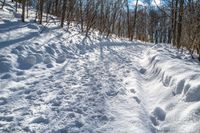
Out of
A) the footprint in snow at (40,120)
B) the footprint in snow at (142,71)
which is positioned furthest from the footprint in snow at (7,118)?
the footprint in snow at (142,71)

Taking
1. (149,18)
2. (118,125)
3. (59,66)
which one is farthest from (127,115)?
(149,18)

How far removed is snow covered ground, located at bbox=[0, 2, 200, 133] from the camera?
13.1 ft

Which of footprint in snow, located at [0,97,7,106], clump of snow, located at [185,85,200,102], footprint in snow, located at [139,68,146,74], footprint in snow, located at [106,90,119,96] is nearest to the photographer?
footprint in snow, located at [0,97,7,106]

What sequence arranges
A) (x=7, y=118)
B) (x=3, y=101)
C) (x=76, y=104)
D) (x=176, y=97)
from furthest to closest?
(x=176, y=97), (x=76, y=104), (x=3, y=101), (x=7, y=118)

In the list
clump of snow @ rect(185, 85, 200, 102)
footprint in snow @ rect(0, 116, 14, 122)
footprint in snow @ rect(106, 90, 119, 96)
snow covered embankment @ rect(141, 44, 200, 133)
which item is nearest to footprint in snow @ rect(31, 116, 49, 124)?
footprint in snow @ rect(0, 116, 14, 122)

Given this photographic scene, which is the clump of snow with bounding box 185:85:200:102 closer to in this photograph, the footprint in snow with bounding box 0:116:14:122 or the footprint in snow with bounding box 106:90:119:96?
the footprint in snow with bounding box 106:90:119:96

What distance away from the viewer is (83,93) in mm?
5281

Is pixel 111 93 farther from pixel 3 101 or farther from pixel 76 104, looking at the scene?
pixel 3 101

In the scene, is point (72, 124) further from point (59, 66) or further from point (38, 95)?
point (59, 66)

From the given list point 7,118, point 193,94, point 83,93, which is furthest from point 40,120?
point 193,94

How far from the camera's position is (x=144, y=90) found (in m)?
6.11

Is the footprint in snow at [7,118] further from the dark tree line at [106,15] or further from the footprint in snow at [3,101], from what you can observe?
the dark tree line at [106,15]

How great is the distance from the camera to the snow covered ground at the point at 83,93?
4.00 metres

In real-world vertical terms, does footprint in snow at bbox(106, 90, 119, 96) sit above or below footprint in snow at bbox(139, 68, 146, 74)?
below
